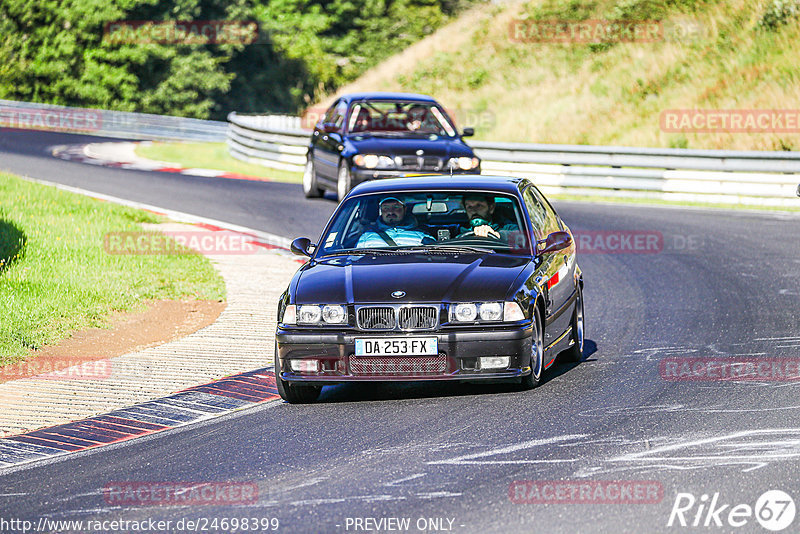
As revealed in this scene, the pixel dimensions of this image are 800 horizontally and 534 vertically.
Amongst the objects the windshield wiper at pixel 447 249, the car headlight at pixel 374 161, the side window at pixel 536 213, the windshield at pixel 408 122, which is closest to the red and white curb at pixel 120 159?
the windshield at pixel 408 122

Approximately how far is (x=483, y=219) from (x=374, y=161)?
404 inches

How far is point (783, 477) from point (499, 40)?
1629 inches

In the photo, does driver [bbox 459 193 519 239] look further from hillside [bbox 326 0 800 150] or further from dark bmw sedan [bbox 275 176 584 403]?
hillside [bbox 326 0 800 150]

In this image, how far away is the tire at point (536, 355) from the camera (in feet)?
29.3

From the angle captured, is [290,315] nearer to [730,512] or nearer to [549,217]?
[549,217]

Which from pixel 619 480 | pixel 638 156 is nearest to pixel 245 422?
pixel 619 480

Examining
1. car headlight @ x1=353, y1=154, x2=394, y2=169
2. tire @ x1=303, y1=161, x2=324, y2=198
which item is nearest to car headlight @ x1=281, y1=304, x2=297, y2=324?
car headlight @ x1=353, y1=154, x2=394, y2=169

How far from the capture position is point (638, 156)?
2514 centimetres

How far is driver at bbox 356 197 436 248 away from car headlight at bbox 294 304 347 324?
1200 millimetres

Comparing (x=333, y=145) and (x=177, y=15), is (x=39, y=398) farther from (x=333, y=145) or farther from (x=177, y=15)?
(x=177, y=15)

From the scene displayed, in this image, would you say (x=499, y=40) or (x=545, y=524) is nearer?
(x=545, y=524)

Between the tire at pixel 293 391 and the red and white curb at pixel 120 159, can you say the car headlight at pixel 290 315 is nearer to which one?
the tire at pixel 293 391

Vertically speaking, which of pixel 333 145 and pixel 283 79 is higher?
pixel 333 145

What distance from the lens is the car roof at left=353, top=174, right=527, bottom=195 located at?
10164 millimetres
